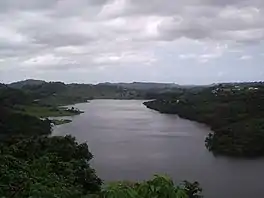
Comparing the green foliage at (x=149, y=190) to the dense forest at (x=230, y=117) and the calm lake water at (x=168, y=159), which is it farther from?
the dense forest at (x=230, y=117)

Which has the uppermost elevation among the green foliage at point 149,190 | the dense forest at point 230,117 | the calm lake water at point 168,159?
the green foliage at point 149,190

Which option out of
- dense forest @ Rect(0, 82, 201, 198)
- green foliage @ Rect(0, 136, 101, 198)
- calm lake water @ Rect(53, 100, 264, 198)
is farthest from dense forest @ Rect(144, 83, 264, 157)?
green foliage @ Rect(0, 136, 101, 198)

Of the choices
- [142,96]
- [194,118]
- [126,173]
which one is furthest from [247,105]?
[142,96]

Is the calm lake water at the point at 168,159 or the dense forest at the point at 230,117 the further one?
the dense forest at the point at 230,117

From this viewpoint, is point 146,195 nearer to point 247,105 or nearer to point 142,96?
point 247,105

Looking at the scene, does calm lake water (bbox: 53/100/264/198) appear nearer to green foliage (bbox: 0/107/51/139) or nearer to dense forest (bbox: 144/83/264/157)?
dense forest (bbox: 144/83/264/157)

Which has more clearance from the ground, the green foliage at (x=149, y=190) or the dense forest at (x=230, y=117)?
the green foliage at (x=149, y=190)

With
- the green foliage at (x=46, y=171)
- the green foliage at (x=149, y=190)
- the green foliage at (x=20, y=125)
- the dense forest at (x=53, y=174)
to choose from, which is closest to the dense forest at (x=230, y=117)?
the dense forest at (x=53, y=174)
